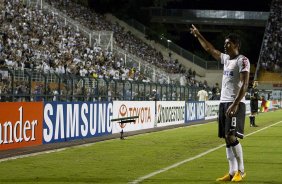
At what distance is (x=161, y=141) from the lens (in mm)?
22594

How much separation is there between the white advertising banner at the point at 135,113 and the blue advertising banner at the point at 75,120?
83 cm

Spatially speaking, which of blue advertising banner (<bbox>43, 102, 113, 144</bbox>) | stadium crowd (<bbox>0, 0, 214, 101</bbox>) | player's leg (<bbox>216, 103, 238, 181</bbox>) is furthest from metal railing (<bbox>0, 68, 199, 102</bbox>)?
player's leg (<bbox>216, 103, 238, 181</bbox>)

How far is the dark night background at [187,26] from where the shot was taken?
2702 inches

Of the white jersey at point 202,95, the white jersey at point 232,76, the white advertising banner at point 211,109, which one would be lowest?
the white advertising banner at point 211,109

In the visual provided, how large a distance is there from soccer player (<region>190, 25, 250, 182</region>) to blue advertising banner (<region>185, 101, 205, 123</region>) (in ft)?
89.5

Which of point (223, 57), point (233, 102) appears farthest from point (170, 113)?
point (233, 102)

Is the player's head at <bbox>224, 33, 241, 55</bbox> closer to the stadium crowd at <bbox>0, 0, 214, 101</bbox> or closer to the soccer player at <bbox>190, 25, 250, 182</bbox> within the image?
the soccer player at <bbox>190, 25, 250, 182</bbox>

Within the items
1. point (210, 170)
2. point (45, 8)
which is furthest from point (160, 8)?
point (210, 170)

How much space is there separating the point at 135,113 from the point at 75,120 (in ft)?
24.9

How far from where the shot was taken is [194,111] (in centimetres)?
4034

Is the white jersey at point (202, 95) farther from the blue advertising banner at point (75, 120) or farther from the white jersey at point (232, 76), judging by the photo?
the white jersey at point (232, 76)

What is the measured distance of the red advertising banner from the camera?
54.4 feet

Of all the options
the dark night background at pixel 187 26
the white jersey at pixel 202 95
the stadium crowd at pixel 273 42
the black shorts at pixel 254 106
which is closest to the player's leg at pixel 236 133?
the black shorts at pixel 254 106

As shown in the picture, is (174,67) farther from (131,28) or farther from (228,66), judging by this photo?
(228,66)
